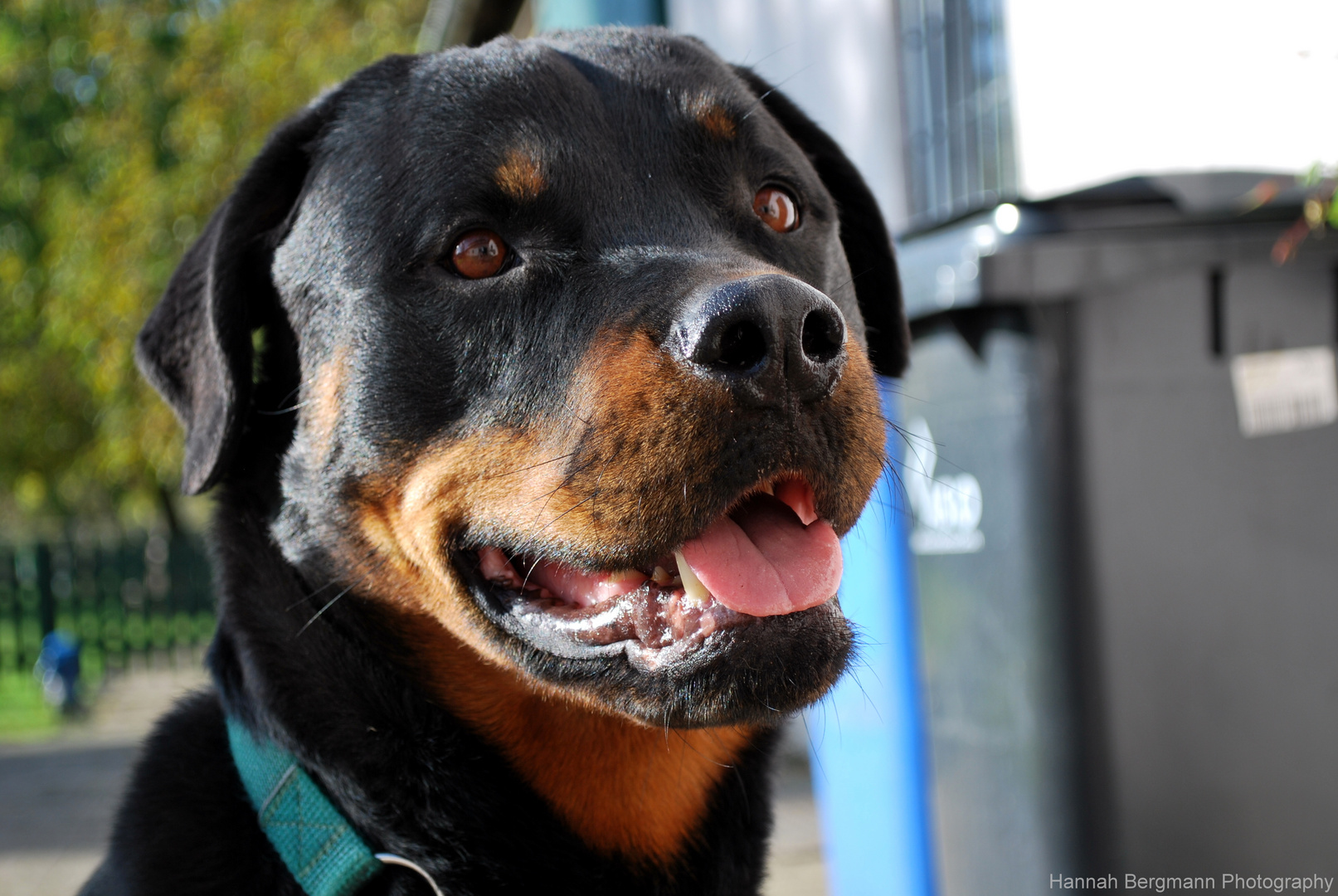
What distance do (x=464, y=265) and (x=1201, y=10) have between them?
7.37 feet

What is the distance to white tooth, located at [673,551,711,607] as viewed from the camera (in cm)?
171

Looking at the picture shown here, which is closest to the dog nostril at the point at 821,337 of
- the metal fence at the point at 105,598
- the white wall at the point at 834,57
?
the white wall at the point at 834,57

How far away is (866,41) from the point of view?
486 cm

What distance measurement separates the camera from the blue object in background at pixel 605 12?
3.89 m

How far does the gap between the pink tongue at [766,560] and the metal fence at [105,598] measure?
47.7ft

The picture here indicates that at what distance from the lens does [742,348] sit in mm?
1602

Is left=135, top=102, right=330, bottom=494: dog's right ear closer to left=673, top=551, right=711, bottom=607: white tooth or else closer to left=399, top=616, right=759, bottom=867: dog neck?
left=399, top=616, right=759, bottom=867: dog neck

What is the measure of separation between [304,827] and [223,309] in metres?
0.94

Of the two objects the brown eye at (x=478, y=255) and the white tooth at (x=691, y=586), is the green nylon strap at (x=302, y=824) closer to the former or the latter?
the white tooth at (x=691, y=586)

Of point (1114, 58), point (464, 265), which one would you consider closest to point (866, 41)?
point (1114, 58)

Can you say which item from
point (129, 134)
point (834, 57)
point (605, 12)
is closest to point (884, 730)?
point (605, 12)

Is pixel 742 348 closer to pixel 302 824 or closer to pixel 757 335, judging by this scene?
pixel 757 335

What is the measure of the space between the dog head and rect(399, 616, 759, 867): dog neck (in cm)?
Answer: 7

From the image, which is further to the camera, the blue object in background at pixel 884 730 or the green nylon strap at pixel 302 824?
the blue object in background at pixel 884 730
